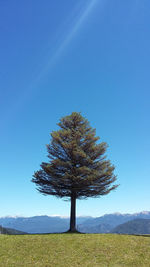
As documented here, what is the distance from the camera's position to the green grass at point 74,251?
43.3ft

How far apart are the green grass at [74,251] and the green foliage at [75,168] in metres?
6.49

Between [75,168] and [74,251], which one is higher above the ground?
[75,168]

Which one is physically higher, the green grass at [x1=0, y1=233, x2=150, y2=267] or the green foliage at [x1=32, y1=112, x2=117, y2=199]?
the green foliage at [x1=32, y1=112, x2=117, y2=199]

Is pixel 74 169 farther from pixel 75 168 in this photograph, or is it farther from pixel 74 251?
pixel 74 251

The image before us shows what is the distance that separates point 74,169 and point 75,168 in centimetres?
51

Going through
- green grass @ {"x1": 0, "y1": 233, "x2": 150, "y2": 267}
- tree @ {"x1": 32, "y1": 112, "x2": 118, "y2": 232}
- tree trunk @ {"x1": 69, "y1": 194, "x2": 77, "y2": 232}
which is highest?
tree @ {"x1": 32, "y1": 112, "x2": 118, "y2": 232}

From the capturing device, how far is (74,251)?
1489cm

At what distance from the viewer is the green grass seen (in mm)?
13188

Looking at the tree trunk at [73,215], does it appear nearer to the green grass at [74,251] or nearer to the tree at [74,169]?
the tree at [74,169]

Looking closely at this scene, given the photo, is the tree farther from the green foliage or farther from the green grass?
the green grass

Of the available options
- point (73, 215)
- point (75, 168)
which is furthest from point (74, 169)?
point (73, 215)

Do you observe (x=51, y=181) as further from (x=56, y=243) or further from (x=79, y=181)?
(x=56, y=243)

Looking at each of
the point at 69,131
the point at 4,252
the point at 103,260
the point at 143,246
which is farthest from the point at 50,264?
the point at 69,131

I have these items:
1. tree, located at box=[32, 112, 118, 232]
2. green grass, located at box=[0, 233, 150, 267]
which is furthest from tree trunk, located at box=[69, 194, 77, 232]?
green grass, located at box=[0, 233, 150, 267]
